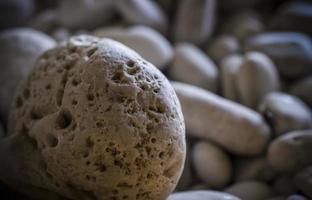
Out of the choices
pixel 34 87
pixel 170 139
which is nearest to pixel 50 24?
pixel 34 87

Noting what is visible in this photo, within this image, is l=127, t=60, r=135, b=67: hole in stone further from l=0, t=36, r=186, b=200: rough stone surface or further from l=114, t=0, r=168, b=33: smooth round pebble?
l=114, t=0, r=168, b=33: smooth round pebble

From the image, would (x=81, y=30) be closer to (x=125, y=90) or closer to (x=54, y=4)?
(x=54, y=4)

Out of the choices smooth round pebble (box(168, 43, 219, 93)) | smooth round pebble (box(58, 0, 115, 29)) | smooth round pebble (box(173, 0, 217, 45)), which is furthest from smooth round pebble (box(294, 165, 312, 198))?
smooth round pebble (box(58, 0, 115, 29))

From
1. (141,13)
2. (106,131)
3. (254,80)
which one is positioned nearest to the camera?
(106,131)

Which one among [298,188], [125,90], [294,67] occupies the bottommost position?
[298,188]

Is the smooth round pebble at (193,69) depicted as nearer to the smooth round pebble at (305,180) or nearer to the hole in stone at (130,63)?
the smooth round pebble at (305,180)

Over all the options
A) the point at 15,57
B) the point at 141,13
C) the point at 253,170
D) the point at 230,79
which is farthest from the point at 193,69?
the point at 15,57

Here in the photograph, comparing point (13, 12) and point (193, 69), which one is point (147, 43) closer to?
point (193, 69)
